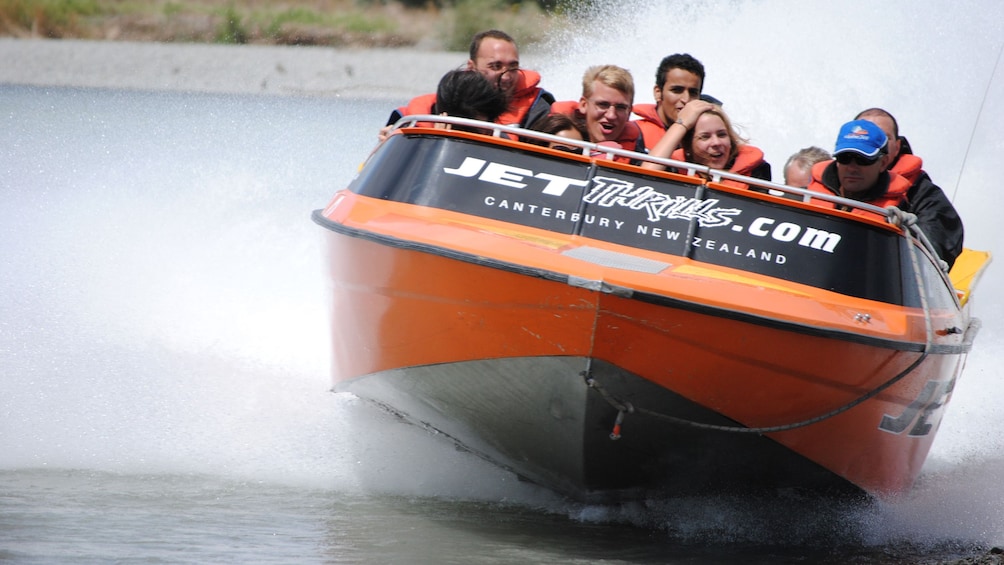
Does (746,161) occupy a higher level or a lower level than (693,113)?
lower

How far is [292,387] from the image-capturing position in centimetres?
684

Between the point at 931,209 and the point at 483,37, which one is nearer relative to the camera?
the point at 931,209

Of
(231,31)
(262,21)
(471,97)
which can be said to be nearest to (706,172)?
(471,97)

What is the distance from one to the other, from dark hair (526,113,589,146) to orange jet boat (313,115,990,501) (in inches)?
10.2

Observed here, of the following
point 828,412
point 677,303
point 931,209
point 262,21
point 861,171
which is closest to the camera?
point 677,303

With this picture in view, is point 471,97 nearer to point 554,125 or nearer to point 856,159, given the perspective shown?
point 554,125

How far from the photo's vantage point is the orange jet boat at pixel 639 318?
14.4ft

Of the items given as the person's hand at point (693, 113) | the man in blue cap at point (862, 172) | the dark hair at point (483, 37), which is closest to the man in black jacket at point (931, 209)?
the man in blue cap at point (862, 172)

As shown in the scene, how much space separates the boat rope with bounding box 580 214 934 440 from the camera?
4500 mm

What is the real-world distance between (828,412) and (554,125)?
1761 millimetres

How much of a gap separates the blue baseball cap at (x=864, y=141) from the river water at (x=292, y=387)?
4.11 feet

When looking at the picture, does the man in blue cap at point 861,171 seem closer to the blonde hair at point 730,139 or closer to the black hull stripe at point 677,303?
the blonde hair at point 730,139

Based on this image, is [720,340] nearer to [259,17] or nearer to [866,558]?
[866,558]

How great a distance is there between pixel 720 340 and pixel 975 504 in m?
2.53
